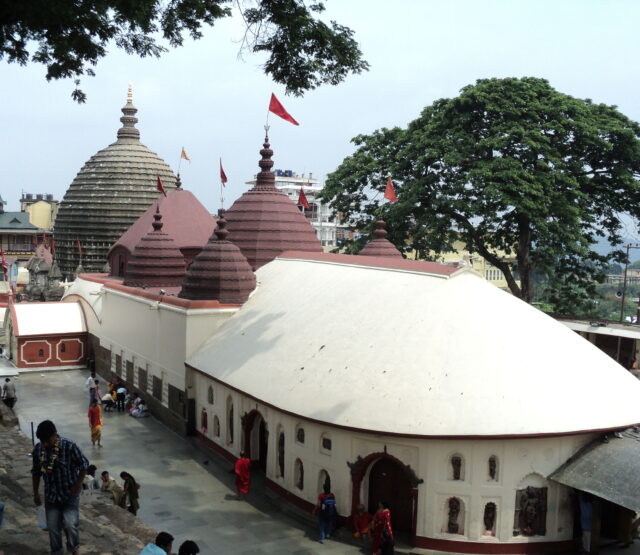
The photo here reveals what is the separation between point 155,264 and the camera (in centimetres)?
3036

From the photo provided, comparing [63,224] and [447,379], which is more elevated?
[63,224]

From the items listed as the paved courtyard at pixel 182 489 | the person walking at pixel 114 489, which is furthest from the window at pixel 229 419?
the person walking at pixel 114 489

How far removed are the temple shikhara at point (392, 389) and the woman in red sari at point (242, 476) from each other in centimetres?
57

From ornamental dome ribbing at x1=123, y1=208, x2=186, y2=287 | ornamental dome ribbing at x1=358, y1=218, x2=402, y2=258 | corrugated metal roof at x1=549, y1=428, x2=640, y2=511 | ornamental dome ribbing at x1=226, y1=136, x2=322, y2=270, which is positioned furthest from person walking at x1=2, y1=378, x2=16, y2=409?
corrugated metal roof at x1=549, y1=428, x2=640, y2=511

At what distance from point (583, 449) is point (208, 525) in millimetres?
8232

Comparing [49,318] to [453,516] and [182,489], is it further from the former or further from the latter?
[453,516]

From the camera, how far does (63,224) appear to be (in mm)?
51438

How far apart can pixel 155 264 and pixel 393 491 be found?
713 inches

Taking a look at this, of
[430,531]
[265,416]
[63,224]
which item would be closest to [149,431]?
[265,416]

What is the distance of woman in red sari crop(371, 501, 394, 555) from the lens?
13852 mm

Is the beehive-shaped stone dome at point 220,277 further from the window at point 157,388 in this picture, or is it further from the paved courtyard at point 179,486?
the paved courtyard at point 179,486

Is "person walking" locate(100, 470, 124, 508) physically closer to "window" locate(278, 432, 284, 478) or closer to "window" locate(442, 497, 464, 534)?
"window" locate(278, 432, 284, 478)

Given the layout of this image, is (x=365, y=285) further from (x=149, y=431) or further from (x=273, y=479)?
(x=149, y=431)

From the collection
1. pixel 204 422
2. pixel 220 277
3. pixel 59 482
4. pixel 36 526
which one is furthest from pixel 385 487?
pixel 220 277
